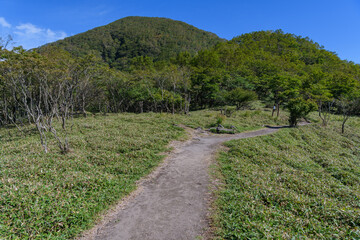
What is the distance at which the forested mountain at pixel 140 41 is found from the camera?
103000mm

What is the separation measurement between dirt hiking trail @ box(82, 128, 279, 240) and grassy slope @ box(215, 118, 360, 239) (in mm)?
817

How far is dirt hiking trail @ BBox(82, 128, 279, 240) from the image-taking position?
5.37m

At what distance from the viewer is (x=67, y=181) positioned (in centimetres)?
734

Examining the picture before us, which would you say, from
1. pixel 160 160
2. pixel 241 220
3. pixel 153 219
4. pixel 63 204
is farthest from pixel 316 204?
pixel 63 204

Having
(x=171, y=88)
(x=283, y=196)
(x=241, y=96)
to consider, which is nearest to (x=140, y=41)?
(x=171, y=88)

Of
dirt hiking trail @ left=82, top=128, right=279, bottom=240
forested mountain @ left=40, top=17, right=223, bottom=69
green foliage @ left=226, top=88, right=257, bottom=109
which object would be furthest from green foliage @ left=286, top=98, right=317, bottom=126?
forested mountain @ left=40, top=17, right=223, bottom=69

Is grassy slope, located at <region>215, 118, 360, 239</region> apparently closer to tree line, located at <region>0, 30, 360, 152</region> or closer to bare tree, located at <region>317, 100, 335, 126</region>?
tree line, located at <region>0, 30, 360, 152</region>

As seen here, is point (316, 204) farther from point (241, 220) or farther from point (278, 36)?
point (278, 36)

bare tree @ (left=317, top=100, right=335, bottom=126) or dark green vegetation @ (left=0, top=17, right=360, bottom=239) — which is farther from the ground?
bare tree @ (left=317, top=100, right=335, bottom=126)

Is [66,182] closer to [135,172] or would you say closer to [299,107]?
[135,172]

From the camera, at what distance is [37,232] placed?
194 inches

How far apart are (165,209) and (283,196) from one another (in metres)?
4.19

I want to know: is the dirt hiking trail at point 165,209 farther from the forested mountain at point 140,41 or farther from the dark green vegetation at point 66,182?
the forested mountain at point 140,41

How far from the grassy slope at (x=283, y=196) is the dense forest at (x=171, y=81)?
10.0m
